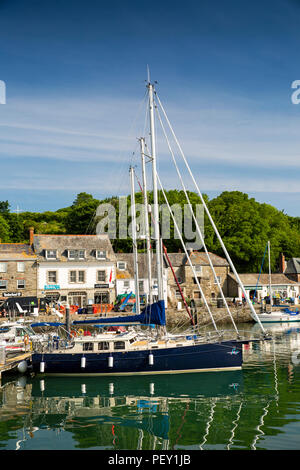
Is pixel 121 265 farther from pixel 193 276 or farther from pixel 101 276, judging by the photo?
pixel 193 276

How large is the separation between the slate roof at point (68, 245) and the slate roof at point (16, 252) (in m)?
0.88

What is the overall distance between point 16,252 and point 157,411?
39076 millimetres

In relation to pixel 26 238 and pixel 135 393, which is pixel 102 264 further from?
pixel 26 238

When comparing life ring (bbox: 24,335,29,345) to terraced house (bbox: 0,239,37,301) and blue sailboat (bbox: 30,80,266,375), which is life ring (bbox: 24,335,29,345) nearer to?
blue sailboat (bbox: 30,80,266,375)

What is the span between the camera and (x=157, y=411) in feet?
67.4

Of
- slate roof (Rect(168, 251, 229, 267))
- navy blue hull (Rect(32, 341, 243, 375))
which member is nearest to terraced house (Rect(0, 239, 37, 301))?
slate roof (Rect(168, 251, 229, 267))

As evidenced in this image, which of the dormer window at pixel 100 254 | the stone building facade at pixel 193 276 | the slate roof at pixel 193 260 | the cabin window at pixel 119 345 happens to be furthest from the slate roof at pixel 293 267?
the cabin window at pixel 119 345

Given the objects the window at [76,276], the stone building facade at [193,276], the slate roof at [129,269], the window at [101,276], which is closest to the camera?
the window at [76,276]

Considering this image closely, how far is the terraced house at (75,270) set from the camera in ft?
182

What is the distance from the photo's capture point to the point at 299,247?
302ft

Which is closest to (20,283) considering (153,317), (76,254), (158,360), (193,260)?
(76,254)

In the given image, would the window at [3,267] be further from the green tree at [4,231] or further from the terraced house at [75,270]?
the green tree at [4,231]
